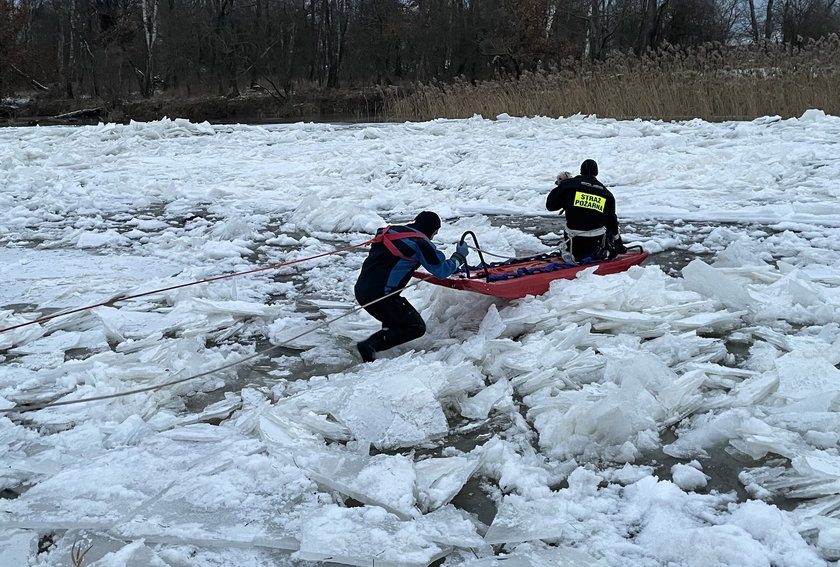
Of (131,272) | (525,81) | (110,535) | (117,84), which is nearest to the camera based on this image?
(110,535)

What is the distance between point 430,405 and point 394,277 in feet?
3.50

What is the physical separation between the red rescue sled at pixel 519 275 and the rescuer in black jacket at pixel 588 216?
0.16 m

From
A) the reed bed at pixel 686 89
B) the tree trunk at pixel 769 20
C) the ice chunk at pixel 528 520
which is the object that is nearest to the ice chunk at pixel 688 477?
the ice chunk at pixel 528 520

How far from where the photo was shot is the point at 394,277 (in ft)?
14.4

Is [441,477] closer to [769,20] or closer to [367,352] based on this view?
[367,352]

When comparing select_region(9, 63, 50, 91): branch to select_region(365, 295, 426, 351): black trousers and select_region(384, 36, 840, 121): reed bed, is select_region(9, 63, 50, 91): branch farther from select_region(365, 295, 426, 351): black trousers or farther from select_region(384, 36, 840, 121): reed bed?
select_region(365, 295, 426, 351): black trousers

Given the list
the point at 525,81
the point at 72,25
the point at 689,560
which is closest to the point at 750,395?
the point at 689,560

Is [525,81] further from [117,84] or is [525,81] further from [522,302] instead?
[117,84]

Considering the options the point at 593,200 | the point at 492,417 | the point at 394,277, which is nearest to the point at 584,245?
the point at 593,200

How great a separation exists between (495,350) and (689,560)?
1.79m

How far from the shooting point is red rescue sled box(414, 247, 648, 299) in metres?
4.58

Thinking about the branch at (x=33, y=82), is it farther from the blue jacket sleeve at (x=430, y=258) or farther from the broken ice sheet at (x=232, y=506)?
the broken ice sheet at (x=232, y=506)

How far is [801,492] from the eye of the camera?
279cm

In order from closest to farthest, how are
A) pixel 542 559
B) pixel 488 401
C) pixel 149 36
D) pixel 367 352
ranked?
pixel 542 559
pixel 488 401
pixel 367 352
pixel 149 36
